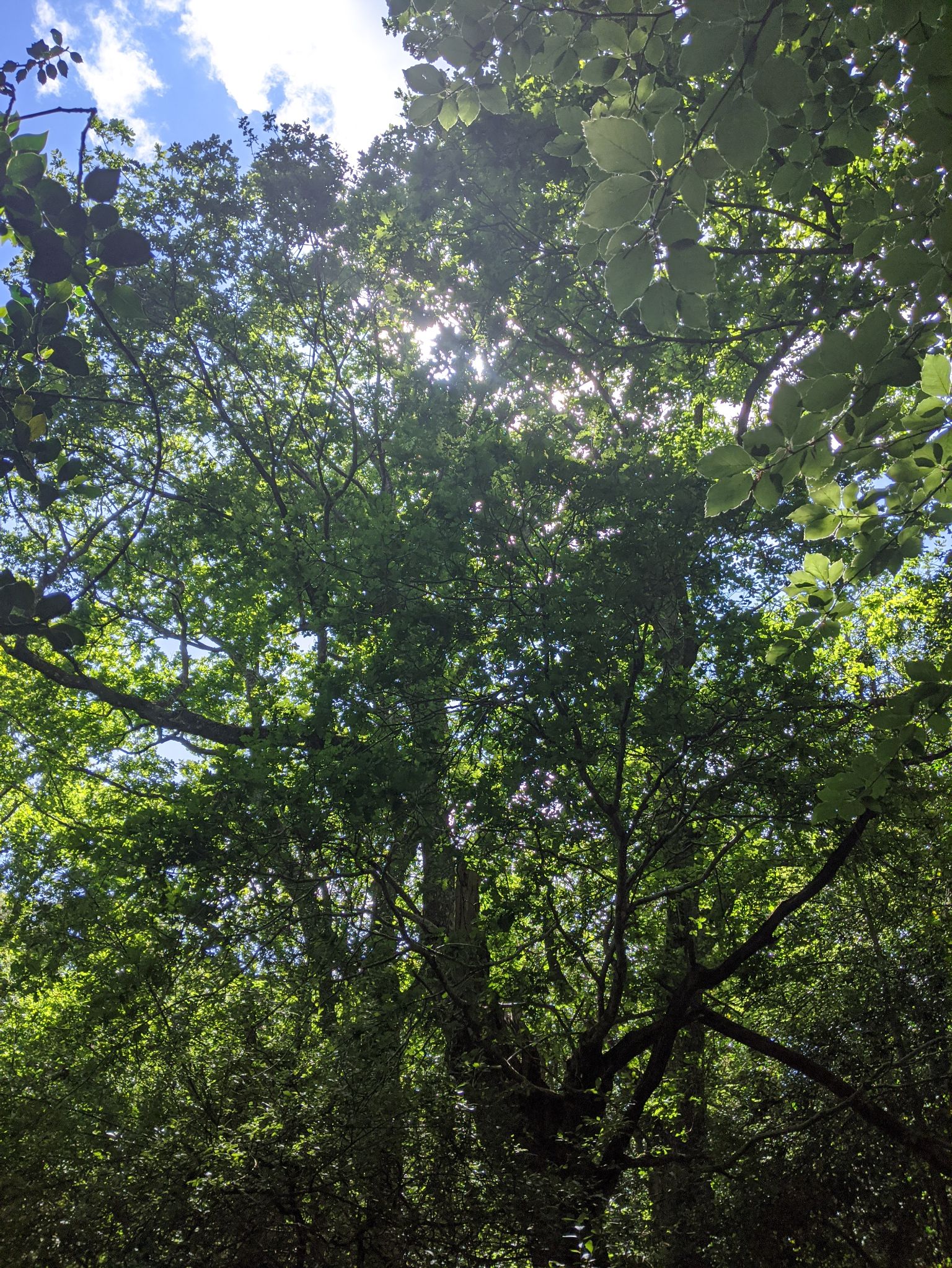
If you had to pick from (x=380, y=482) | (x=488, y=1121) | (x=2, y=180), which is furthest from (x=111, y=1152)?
(x=380, y=482)

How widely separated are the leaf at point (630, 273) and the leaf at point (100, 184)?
1.03 metres

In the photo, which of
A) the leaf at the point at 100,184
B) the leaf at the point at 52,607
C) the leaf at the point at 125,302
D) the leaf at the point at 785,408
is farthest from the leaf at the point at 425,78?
the leaf at the point at 52,607

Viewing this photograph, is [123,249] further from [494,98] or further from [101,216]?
[494,98]

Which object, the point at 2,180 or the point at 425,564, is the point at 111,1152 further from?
the point at 2,180

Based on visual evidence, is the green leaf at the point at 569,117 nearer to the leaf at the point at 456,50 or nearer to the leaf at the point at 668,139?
the leaf at the point at 456,50

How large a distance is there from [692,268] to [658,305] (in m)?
0.08

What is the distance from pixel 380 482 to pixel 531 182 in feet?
14.3

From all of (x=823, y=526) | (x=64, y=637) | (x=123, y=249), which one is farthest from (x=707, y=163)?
(x=64, y=637)

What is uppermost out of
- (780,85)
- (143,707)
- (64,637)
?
(143,707)

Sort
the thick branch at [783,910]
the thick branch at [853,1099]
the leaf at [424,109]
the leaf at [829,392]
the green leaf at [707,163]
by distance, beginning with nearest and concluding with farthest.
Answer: the green leaf at [707,163]
the leaf at [829,392]
the leaf at [424,109]
the thick branch at [783,910]
the thick branch at [853,1099]

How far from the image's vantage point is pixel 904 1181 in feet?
19.8

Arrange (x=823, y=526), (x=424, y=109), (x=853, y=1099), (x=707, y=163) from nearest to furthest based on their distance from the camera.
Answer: (x=707, y=163) → (x=424, y=109) → (x=823, y=526) → (x=853, y=1099)

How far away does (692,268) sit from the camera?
112 cm

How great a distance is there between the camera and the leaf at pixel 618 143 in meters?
1.03
